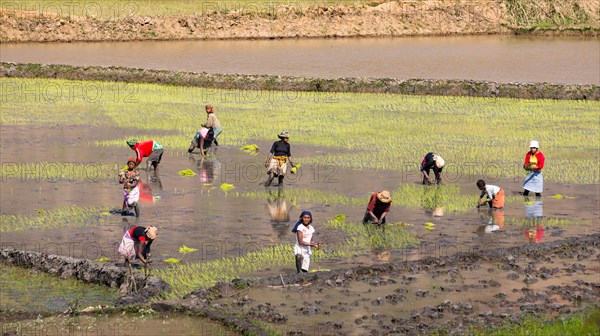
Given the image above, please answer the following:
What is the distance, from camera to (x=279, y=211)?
80.4 feet

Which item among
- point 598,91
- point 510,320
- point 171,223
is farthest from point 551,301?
point 598,91

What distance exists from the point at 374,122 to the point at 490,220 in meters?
14.8

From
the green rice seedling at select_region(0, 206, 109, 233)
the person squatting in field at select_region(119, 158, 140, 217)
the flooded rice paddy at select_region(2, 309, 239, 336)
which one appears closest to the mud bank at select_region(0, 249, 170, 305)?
the flooded rice paddy at select_region(2, 309, 239, 336)

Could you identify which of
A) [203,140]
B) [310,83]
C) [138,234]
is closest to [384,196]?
[138,234]

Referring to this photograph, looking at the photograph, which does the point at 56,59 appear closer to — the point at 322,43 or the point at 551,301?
the point at 322,43

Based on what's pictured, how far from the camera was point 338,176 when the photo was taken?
2866 centimetres

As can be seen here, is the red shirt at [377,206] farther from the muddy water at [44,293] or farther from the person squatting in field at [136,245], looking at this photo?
the muddy water at [44,293]

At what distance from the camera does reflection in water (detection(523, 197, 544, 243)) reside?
22.4 meters

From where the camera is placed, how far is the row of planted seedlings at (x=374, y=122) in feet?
103

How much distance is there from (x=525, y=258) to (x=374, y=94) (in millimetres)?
26134

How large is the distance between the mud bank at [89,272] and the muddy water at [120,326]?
0.73 m

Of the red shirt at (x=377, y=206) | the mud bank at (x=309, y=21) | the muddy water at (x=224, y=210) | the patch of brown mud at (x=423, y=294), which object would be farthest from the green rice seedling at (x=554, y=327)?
the mud bank at (x=309, y=21)

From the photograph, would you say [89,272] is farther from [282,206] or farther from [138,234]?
[282,206]

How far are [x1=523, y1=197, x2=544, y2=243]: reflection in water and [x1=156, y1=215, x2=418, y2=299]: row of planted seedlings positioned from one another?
2347 mm
